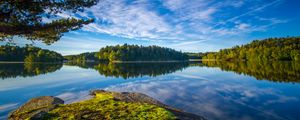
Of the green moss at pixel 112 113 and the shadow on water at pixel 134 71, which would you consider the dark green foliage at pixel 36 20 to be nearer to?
the green moss at pixel 112 113

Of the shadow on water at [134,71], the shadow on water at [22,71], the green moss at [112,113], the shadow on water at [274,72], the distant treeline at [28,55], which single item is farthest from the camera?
the distant treeline at [28,55]

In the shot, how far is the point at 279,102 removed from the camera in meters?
21.3

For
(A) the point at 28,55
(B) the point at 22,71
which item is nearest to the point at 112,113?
(B) the point at 22,71

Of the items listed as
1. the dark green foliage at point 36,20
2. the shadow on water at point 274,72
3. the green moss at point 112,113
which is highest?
the dark green foliage at point 36,20

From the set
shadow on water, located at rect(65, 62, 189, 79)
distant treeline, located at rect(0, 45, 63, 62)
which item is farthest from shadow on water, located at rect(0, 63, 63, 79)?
distant treeline, located at rect(0, 45, 63, 62)

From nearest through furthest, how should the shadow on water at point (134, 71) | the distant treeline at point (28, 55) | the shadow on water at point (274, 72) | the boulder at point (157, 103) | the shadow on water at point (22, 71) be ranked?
the boulder at point (157, 103)
the shadow on water at point (274, 72)
the shadow on water at point (22, 71)
the shadow on water at point (134, 71)
the distant treeline at point (28, 55)

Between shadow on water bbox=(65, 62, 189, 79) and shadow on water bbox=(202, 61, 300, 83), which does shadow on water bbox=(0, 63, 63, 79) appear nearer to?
shadow on water bbox=(65, 62, 189, 79)

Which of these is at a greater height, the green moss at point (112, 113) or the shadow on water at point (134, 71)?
the green moss at point (112, 113)

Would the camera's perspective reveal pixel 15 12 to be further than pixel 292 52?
No

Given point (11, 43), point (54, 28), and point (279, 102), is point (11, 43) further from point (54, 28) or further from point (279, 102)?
point (279, 102)

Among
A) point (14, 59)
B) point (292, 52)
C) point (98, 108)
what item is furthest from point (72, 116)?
point (14, 59)

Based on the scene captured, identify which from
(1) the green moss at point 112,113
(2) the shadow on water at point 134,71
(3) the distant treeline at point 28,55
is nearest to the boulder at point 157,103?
(1) the green moss at point 112,113

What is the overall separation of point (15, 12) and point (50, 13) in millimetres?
2623

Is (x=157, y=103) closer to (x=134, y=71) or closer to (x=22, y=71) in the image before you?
(x=134, y=71)
